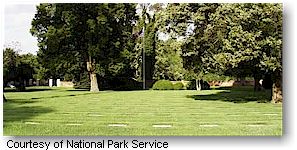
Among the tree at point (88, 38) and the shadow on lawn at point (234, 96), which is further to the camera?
the shadow on lawn at point (234, 96)

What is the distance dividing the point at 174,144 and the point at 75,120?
1499 millimetres

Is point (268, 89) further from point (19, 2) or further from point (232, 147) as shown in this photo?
point (19, 2)

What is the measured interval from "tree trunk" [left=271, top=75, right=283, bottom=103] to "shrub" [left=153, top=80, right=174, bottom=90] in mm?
1578

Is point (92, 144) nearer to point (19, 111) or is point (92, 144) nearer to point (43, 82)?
point (19, 111)

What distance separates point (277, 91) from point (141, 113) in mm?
2116

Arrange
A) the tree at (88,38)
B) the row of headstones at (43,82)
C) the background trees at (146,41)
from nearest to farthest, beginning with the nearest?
the background trees at (146,41) → the tree at (88,38) → the row of headstones at (43,82)

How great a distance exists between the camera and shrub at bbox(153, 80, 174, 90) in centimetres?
862

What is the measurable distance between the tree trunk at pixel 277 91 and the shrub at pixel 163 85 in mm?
1578

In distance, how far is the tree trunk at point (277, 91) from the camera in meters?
8.09

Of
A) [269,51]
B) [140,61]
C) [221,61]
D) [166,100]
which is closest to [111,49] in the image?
[140,61]

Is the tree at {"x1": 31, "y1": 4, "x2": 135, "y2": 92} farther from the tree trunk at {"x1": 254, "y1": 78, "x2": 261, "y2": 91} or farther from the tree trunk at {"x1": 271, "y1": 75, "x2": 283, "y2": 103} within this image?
the tree trunk at {"x1": 271, "y1": 75, "x2": 283, "y2": 103}

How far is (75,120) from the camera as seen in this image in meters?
8.02

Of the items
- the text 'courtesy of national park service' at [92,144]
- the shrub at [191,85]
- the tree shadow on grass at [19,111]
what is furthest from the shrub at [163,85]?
the tree shadow on grass at [19,111]

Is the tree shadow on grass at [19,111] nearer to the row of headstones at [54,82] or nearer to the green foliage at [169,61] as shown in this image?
the row of headstones at [54,82]
